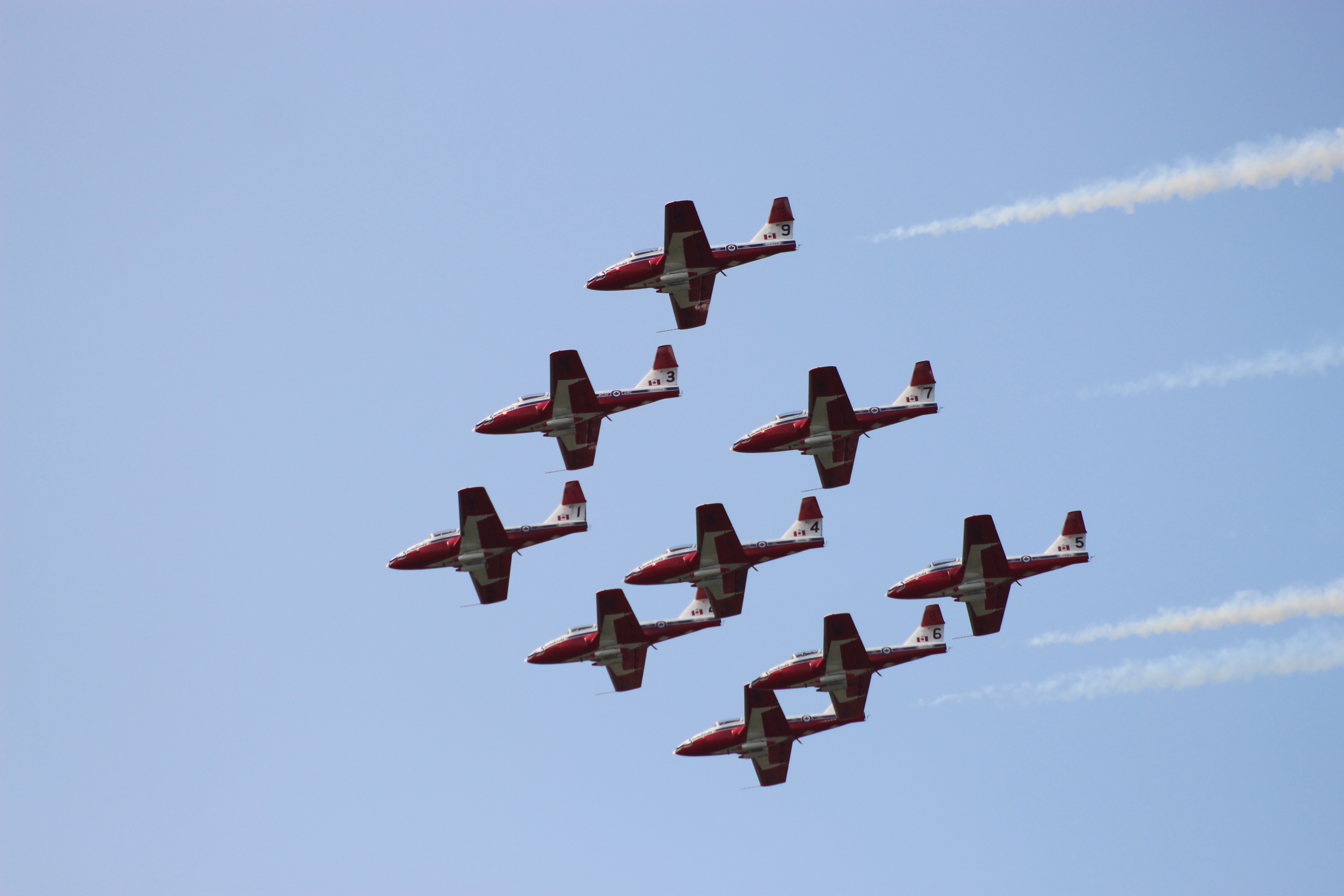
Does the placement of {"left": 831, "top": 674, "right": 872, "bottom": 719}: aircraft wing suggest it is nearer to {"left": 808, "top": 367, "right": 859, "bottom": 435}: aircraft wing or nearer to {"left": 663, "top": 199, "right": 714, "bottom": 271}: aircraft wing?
{"left": 808, "top": 367, "right": 859, "bottom": 435}: aircraft wing

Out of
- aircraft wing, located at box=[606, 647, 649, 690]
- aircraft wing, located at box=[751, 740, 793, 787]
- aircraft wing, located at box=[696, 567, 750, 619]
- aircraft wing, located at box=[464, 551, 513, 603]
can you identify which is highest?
aircraft wing, located at box=[464, 551, 513, 603]

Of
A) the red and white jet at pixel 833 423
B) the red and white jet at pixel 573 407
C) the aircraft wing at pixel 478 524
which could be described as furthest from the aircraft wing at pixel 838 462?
the aircraft wing at pixel 478 524

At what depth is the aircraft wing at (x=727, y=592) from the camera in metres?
96.3

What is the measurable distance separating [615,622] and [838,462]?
48.7ft

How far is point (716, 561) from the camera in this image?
314 feet

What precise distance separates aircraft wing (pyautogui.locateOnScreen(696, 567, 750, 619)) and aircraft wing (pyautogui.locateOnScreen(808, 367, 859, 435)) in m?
9.00

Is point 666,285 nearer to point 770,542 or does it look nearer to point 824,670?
point 770,542

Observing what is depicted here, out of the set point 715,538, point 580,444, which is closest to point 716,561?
point 715,538

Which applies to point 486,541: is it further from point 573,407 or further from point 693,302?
point 693,302

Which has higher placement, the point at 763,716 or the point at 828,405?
the point at 828,405

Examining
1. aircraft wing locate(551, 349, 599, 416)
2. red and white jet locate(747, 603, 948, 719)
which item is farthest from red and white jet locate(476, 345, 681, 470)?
red and white jet locate(747, 603, 948, 719)

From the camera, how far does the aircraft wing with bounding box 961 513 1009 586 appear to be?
94.2 m

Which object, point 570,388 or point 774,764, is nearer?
point 570,388

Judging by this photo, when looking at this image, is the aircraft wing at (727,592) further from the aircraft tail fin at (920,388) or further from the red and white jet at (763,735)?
the aircraft tail fin at (920,388)
